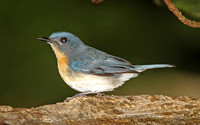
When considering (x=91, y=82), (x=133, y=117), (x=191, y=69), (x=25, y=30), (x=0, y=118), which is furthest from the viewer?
(x=191, y=69)

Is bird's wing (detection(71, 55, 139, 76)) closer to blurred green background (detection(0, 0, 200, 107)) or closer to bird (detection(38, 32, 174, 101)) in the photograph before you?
bird (detection(38, 32, 174, 101))

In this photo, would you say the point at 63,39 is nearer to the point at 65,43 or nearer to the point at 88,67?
the point at 65,43

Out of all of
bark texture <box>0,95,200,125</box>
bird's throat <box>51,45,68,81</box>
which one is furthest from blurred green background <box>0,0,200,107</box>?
bark texture <box>0,95,200,125</box>

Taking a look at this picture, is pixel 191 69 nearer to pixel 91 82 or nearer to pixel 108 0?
pixel 108 0

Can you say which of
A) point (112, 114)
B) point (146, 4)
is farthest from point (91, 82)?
point (146, 4)

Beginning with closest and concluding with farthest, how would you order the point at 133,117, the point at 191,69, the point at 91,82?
1. the point at 133,117
2. the point at 91,82
3. the point at 191,69

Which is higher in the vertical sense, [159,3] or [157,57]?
[159,3]

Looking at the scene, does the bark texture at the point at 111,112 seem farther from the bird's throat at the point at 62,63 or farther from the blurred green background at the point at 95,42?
the blurred green background at the point at 95,42

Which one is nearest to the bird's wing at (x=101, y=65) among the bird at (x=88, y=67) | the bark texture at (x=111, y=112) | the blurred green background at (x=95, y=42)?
the bird at (x=88, y=67)
